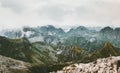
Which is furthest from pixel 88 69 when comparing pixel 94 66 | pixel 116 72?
pixel 116 72

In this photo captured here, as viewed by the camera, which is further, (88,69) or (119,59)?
(88,69)

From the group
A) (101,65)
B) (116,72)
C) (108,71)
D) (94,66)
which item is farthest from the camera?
(94,66)

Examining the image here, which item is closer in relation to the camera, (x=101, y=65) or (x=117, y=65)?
(x=117, y=65)

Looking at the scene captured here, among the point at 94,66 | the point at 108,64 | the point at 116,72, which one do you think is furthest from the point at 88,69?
the point at 116,72

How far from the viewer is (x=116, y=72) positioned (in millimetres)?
159750

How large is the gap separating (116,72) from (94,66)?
127 ft

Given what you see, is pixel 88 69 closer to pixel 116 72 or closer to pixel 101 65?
pixel 101 65

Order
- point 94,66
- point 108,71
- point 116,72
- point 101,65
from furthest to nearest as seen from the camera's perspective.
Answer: point 94,66, point 101,65, point 108,71, point 116,72

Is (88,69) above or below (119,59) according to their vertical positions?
below

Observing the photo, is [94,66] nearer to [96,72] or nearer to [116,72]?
[96,72]

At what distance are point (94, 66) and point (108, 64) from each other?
2430 centimetres

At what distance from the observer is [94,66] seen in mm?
197875

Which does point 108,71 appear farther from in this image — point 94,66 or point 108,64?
point 94,66

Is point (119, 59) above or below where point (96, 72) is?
above
